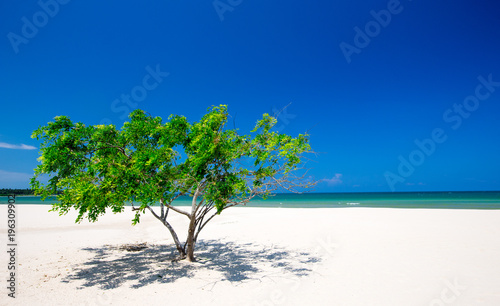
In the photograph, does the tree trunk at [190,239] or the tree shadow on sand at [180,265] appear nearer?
the tree shadow on sand at [180,265]

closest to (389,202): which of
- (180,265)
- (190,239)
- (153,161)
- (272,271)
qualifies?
(272,271)

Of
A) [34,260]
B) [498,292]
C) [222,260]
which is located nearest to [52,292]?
[34,260]

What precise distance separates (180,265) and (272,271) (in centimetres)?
326

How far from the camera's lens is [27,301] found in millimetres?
6316

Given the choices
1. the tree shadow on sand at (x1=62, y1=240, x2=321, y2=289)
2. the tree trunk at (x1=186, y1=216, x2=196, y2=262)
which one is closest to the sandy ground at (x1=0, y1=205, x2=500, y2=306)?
the tree shadow on sand at (x1=62, y1=240, x2=321, y2=289)

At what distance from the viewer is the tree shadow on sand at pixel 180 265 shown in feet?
26.3

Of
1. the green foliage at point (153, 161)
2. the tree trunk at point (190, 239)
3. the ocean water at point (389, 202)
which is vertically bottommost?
the ocean water at point (389, 202)

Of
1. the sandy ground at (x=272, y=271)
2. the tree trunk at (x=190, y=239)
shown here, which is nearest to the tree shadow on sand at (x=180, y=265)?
the sandy ground at (x=272, y=271)

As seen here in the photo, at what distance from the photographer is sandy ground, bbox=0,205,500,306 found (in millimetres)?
6453

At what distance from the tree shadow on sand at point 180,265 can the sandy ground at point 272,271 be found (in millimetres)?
34

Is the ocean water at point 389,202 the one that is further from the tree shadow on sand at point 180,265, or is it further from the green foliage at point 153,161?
the green foliage at point 153,161

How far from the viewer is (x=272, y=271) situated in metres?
8.63

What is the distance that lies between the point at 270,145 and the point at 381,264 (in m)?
5.76

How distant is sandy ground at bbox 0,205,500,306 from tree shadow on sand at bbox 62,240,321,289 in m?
0.03
